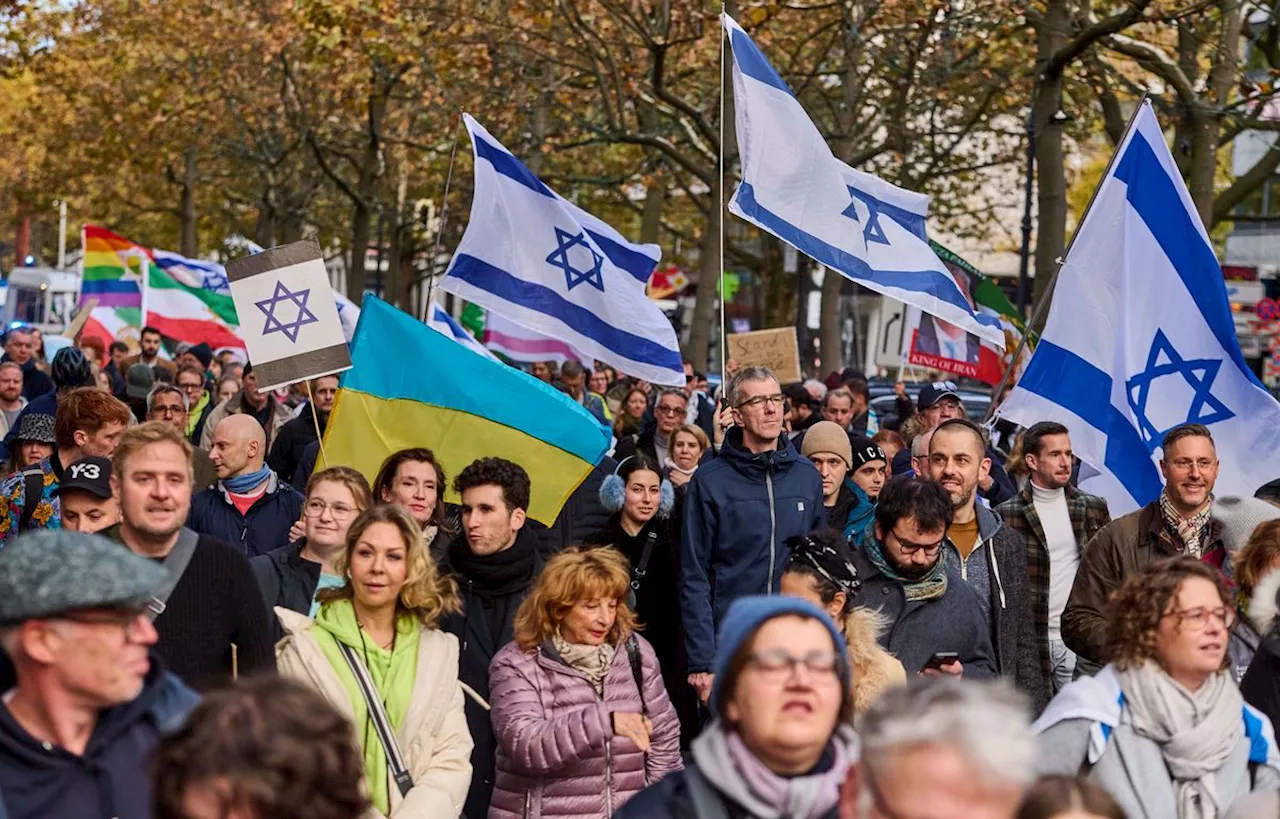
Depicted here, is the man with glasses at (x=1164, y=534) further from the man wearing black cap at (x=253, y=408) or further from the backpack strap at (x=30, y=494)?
the man wearing black cap at (x=253, y=408)

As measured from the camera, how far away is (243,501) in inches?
330

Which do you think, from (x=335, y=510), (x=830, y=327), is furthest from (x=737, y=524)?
(x=830, y=327)

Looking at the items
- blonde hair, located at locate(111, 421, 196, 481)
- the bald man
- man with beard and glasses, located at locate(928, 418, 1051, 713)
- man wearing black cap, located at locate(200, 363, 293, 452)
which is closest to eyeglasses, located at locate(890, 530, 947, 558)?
man with beard and glasses, located at locate(928, 418, 1051, 713)

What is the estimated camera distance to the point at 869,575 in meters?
6.60

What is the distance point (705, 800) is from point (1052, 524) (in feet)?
16.3

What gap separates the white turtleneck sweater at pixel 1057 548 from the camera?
27.2ft

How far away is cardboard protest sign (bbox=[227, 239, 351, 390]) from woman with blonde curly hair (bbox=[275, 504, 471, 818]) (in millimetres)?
4284

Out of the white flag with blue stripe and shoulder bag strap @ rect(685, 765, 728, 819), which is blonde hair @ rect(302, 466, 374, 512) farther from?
the white flag with blue stripe

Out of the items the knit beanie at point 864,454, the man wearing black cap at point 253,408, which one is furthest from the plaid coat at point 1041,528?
the man wearing black cap at point 253,408

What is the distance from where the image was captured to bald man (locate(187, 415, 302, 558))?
27.1 ft

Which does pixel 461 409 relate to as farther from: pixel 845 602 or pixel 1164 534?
pixel 845 602

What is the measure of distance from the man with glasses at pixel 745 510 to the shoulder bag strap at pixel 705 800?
14.3 feet

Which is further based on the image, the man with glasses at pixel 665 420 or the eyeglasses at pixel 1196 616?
the man with glasses at pixel 665 420

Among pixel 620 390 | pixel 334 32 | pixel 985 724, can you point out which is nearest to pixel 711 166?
pixel 334 32
